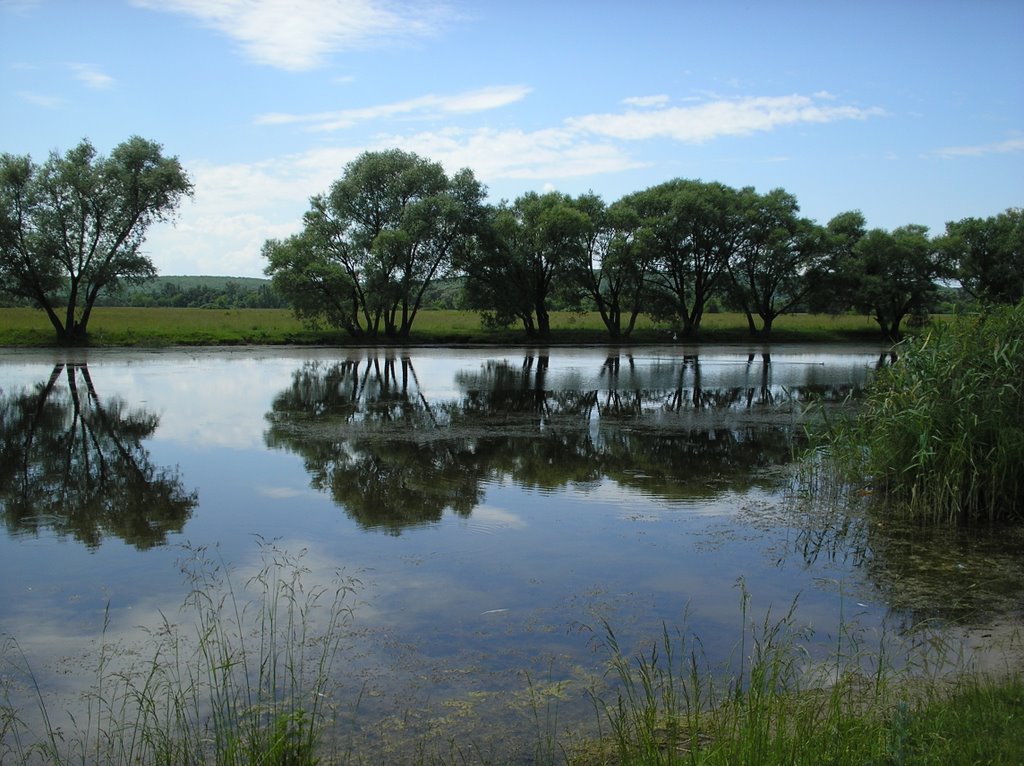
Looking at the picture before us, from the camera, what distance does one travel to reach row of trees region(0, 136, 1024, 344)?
4656cm

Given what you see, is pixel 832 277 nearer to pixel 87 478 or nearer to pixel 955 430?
pixel 955 430

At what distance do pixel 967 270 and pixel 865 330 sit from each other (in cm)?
899

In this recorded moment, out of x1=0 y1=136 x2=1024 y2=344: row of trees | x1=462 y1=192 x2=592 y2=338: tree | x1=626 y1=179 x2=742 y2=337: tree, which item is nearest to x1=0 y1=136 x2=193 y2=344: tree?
x1=0 y1=136 x2=1024 y2=344: row of trees

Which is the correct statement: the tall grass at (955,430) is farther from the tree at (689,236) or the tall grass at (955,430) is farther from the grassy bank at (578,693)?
the tree at (689,236)

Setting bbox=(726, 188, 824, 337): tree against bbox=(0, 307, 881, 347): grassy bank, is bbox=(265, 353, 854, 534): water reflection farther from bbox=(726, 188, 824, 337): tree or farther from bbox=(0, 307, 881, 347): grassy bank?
bbox=(726, 188, 824, 337): tree

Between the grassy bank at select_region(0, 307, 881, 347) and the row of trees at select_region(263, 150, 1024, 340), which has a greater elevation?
the row of trees at select_region(263, 150, 1024, 340)

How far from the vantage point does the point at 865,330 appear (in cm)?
7119

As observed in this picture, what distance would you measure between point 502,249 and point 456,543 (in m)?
49.8

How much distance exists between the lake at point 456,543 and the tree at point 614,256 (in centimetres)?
3995

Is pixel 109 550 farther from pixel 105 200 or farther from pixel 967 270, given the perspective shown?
pixel 967 270

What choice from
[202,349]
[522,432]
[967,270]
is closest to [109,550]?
[522,432]

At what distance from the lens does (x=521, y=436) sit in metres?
17.2

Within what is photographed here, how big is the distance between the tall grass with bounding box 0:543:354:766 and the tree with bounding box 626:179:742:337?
5434 cm

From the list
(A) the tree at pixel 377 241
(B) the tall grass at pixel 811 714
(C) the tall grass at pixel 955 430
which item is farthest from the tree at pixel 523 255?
(B) the tall grass at pixel 811 714
